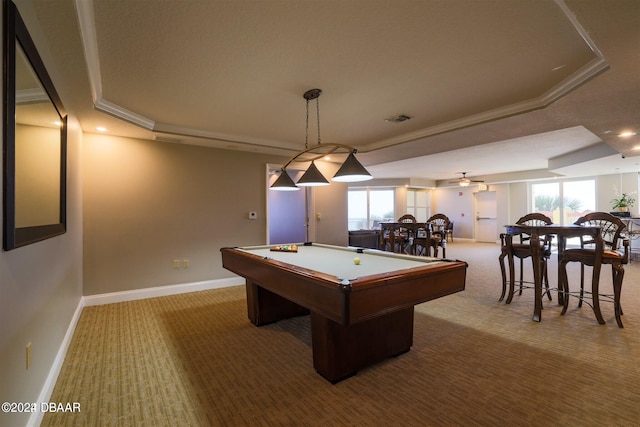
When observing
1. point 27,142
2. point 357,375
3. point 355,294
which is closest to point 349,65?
point 355,294

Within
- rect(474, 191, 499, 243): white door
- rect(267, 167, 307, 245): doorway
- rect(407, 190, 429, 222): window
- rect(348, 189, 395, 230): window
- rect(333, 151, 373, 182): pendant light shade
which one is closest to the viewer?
rect(333, 151, 373, 182): pendant light shade

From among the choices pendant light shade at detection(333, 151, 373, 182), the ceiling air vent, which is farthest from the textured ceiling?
pendant light shade at detection(333, 151, 373, 182)

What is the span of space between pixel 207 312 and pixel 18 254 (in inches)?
94.5

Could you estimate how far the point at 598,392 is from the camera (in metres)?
1.94

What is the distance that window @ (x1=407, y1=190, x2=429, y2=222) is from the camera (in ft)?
39.7

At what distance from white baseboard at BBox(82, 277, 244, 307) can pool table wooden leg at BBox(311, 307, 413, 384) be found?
305cm

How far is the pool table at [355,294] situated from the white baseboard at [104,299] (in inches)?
58.6

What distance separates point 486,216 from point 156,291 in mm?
11383

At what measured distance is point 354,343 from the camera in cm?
220

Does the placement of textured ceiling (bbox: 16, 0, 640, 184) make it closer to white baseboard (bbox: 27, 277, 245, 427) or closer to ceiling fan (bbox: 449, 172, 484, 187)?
white baseboard (bbox: 27, 277, 245, 427)

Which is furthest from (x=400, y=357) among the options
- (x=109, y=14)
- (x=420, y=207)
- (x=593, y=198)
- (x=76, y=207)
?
(x=420, y=207)

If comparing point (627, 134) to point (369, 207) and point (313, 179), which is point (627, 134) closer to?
point (313, 179)

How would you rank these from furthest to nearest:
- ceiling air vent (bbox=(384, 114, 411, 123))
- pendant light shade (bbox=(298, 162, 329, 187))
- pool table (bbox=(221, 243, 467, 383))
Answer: ceiling air vent (bbox=(384, 114, 411, 123)), pendant light shade (bbox=(298, 162, 329, 187)), pool table (bbox=(221, 243, 467, 383))

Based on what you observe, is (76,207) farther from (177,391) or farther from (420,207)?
(420,207)
